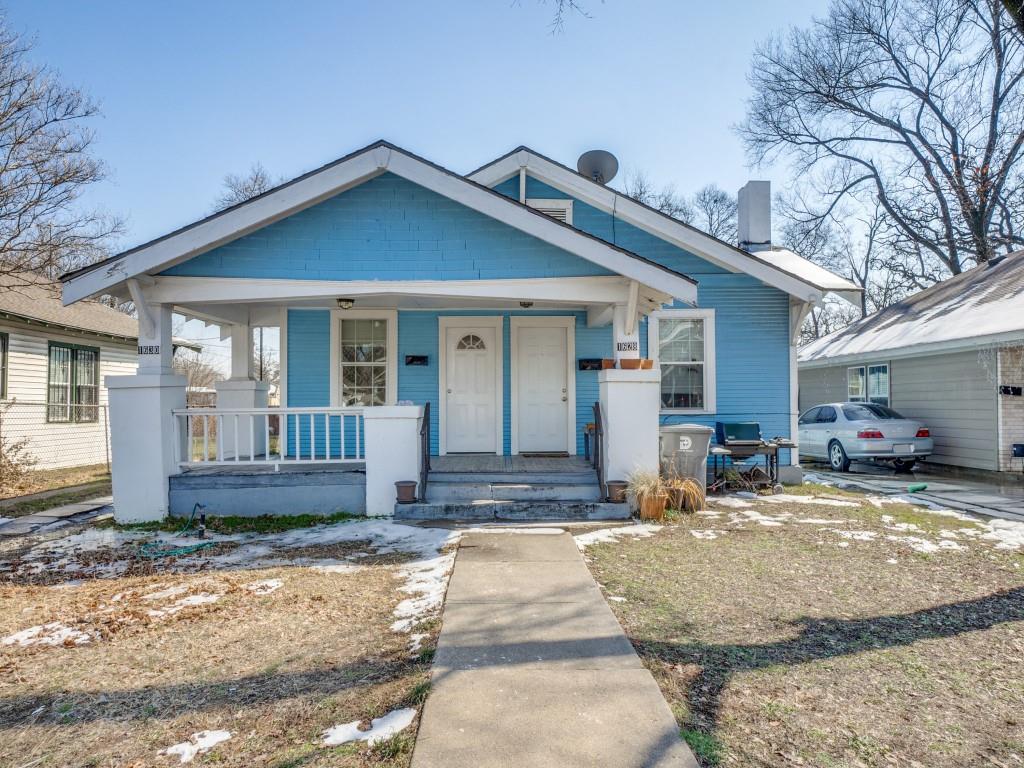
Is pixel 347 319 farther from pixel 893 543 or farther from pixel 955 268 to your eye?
pixel 955 268

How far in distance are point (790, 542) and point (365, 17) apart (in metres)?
7.70

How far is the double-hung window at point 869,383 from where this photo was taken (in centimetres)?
1345

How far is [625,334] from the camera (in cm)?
709

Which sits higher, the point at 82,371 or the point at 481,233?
the point at 481,233

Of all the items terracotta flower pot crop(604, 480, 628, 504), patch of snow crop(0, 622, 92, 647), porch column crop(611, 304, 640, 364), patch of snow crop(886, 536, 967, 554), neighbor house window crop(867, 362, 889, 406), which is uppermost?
porch column crop(611, 304, 640, 364)

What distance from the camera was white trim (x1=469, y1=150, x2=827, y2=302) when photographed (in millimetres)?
8820

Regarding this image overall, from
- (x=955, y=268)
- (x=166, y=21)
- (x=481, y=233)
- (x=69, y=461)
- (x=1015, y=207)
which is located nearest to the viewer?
(x=481, y=233)

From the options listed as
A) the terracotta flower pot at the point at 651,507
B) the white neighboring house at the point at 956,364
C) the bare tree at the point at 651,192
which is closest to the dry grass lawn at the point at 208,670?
the terracotta flower pot at the point at 651,507

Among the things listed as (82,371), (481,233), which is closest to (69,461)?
(82,371)

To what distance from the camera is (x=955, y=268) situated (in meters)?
20.8

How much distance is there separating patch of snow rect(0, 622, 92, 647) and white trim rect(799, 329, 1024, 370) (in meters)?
12.5

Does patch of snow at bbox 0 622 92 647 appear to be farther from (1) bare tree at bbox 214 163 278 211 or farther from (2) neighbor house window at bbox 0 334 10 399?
(1) bare tree at bbox 214 163 278 211

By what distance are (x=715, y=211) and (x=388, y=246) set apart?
26719mm

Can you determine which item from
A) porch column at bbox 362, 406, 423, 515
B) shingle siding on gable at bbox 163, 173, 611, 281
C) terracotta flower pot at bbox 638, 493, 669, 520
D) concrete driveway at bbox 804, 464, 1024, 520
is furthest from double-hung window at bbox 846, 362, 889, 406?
porch column at bbox 362, 406, 423, 515
